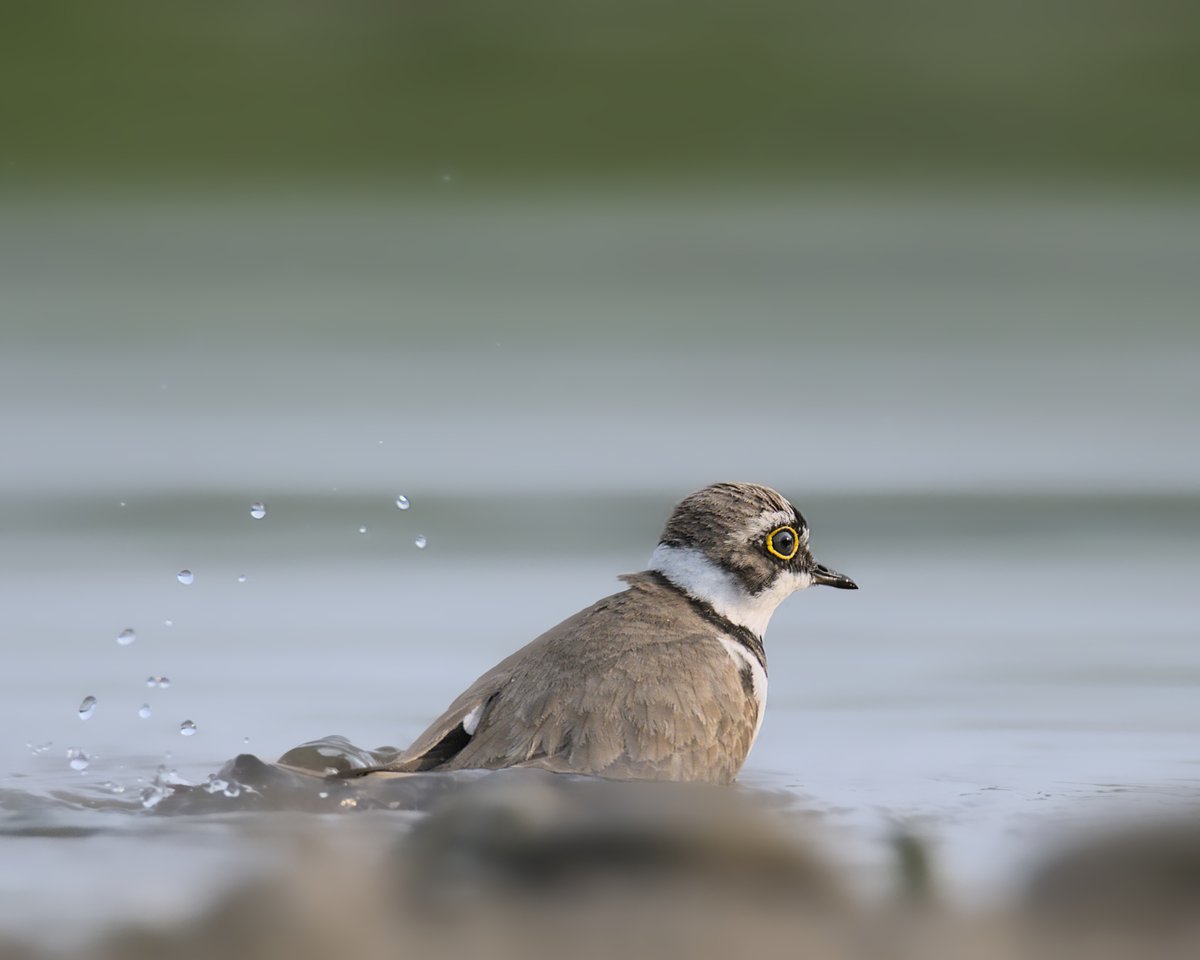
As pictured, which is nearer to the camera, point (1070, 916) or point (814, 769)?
point (1070, 916)

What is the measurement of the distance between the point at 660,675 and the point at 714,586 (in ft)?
2.33

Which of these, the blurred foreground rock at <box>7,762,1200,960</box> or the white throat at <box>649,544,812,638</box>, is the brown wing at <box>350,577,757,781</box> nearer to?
the white throat at <box>649,544,812,638</box>

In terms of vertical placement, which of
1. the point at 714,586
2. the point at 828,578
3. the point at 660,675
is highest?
the point at 828,578

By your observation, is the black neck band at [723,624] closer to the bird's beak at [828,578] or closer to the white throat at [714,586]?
the white throat at [714,586]

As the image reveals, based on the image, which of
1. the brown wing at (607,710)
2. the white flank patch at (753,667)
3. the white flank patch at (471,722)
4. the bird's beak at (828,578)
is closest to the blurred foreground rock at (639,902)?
the brown wing at (607,710)

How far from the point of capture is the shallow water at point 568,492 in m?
7.11

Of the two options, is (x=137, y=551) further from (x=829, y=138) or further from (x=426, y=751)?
(x=829, y=138)

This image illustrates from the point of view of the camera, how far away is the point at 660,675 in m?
6.92

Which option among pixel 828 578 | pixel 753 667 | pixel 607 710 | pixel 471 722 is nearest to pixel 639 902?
pixel 607 710

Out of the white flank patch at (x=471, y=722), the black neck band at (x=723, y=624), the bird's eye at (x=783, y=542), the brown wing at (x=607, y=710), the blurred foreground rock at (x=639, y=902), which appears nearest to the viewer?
the blurred foreground rock at (x=639, y=902)

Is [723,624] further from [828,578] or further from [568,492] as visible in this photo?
[568,492]

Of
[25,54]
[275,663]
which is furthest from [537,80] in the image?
[275,663]

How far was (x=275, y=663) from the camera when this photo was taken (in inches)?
338

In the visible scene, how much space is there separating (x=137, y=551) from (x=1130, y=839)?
21.8 ft
